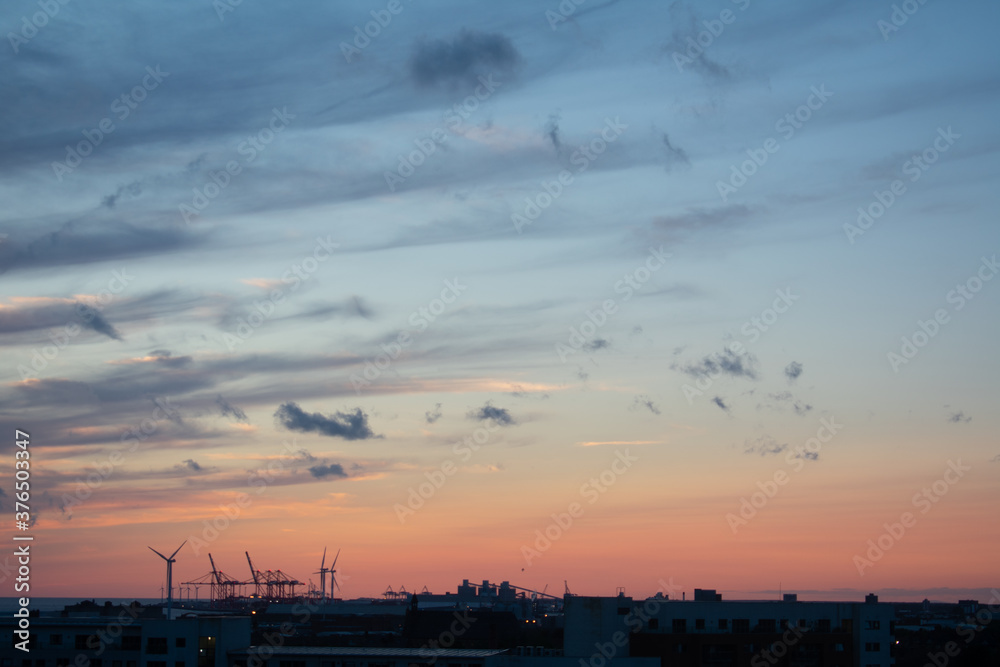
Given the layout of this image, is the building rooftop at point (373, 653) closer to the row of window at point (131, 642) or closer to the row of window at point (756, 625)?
the row of window at point (131, 642)

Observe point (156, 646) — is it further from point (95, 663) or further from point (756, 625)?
point (756, 625)

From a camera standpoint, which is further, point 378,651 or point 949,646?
point 949,646

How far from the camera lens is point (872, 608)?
10231cm

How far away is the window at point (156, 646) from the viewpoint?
9306 cm

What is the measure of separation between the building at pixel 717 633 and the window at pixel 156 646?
38.0 meters

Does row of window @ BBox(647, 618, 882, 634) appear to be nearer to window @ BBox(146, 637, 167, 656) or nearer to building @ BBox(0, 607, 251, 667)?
building @ BBox(0, 607, 251, 667)

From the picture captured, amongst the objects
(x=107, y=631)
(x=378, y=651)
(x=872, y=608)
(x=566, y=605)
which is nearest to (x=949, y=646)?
(x=872, y=608)

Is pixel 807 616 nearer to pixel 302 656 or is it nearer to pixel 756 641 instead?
pixel 756 641

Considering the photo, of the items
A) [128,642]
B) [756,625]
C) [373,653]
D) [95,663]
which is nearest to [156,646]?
[128,642]

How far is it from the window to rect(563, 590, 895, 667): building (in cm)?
3801

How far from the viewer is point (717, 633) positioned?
317ft

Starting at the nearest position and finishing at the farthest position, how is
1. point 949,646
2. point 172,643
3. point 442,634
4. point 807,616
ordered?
point 172,643, point 807,616, point 949,646, point 442,634

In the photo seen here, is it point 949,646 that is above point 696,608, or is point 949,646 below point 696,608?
below

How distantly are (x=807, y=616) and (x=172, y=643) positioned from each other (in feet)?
205
